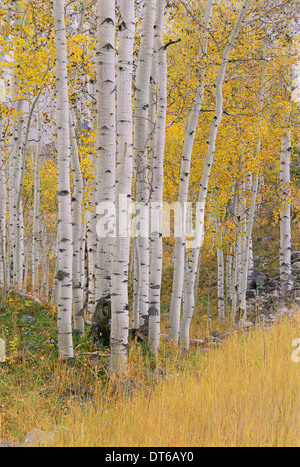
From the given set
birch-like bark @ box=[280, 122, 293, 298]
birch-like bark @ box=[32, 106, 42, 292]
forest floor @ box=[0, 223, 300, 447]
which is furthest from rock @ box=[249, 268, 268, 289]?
forest floor @ box=[0, 223, 300, 447]

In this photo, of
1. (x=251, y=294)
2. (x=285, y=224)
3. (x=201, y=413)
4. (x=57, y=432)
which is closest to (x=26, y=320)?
(x=57, y=432)

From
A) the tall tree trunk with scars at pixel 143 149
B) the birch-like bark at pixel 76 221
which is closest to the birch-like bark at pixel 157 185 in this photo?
the tall tree trunk with scars at pixel 143 149

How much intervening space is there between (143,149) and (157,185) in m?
0.62

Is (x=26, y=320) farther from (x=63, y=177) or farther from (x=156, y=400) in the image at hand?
(x=156, y=400)

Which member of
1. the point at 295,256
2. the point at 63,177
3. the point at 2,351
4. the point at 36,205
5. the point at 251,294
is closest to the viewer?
the point at 63,177

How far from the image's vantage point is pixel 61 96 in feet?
17.8

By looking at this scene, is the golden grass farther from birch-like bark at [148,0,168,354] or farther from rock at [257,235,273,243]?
rock at [257,235,273,243]

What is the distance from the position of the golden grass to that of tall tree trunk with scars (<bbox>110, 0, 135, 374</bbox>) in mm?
546

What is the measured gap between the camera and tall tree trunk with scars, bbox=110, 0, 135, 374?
4895 millimetres

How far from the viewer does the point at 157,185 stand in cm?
654

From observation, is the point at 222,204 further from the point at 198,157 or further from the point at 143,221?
the point at 143,221

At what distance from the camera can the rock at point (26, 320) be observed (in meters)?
7.46

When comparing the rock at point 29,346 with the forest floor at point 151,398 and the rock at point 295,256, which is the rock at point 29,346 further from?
the rock at point 295,256
